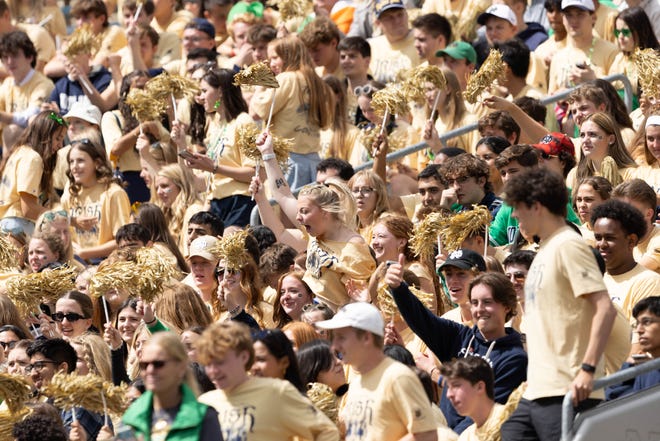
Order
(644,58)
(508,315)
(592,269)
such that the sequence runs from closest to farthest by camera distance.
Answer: (592,269) → (508,315) → (644,58)

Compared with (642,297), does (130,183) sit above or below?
below

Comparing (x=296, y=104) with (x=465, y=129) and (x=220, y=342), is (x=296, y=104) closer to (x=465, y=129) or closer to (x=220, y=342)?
(x=465, y=129)

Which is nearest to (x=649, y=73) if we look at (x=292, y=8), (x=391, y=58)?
(x=391, y=58)

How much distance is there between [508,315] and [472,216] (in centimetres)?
140

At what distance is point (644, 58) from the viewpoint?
12930mm

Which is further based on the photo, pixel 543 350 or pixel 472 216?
pixel 472 216

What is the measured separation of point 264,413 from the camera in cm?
830

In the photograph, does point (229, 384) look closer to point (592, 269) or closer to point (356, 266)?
point (592, 269)

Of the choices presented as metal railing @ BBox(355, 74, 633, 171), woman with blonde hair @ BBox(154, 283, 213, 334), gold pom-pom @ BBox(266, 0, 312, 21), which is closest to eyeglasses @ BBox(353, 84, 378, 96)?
metal railing @ BBox(355, 74, 633, 171)

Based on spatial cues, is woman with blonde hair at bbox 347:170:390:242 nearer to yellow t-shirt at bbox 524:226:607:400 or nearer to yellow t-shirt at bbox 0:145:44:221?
yellow t-shirt at bbox 0:145:44:221

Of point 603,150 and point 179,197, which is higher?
point 603,150

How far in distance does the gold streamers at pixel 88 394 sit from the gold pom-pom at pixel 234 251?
243cm

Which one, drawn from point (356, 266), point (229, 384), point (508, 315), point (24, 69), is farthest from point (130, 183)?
point (229, 384)

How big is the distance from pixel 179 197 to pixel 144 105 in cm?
101
